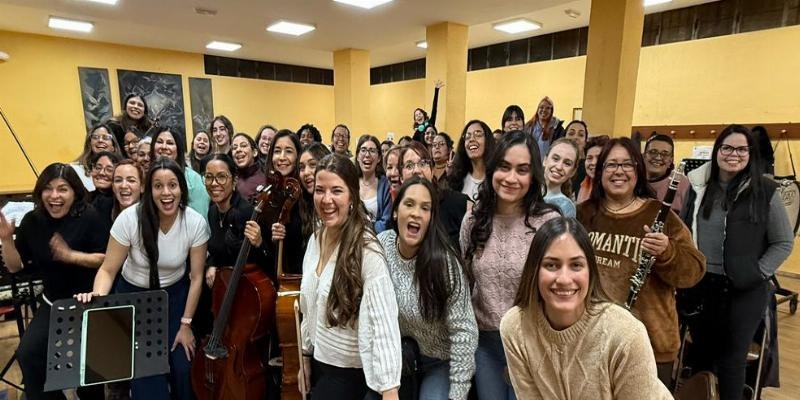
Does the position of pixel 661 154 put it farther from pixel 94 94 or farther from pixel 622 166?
pixel 94 94

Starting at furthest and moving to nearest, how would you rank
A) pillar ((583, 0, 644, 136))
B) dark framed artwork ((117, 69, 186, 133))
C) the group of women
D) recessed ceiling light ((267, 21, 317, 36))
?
dark framed artwork ((117, 69, 186, 133))
recessed ceiling light ((267, 21, 317, 36))
pillar ((583, 0, 644, 136))
the group of women

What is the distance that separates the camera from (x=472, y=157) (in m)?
2.71

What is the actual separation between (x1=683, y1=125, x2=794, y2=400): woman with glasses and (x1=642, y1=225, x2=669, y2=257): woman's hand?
2.25 ft

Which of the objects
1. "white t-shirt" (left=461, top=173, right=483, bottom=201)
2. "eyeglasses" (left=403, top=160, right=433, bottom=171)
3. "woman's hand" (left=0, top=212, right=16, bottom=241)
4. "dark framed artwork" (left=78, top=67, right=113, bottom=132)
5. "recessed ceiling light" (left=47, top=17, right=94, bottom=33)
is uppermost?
"recessed ceiling light" (left=47, top=17, right=94, bottom=33)

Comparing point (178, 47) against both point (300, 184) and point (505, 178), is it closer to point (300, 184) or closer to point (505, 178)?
point (300, 184)

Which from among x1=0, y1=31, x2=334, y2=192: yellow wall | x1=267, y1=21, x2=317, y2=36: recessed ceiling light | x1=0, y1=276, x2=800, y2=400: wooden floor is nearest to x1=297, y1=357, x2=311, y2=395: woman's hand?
x1=0, y1=276, x2=800, y2=400: wooden floor

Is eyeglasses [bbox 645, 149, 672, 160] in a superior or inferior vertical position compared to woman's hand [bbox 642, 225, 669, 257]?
superior

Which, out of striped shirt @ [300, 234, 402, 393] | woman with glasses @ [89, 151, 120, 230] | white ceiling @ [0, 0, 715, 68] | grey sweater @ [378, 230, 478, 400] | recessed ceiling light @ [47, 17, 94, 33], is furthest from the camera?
recessed ceiling light @ [47, 17, 94, 33]

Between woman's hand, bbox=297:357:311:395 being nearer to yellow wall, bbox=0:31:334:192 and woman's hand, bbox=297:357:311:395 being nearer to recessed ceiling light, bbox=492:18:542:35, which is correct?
recessed ceiling light, bbox=492:18:542:35

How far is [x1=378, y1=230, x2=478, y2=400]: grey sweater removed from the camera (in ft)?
4.75

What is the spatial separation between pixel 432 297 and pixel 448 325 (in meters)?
0.12

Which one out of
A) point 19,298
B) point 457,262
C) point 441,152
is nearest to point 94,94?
point 19,298

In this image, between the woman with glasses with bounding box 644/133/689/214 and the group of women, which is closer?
the group of women

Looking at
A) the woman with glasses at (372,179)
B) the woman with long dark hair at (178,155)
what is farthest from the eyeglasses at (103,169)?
the woman with glasses at (372,179)
